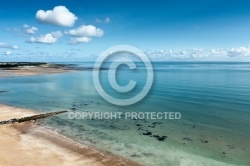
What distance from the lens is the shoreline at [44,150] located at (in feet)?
67.2

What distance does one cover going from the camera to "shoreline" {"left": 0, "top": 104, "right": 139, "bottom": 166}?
806 inches

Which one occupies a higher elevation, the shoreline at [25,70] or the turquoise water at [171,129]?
the shoreline at [25,70]

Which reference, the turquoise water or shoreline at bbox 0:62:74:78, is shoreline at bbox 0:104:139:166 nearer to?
the turquoise water

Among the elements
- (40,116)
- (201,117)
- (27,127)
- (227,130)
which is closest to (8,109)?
(40,116)

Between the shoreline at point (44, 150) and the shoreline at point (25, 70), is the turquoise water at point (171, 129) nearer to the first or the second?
the shoreline at point (44, 150)

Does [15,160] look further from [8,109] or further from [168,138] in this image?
[8,109]

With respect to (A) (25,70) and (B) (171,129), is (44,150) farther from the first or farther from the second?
(A) (25,70)

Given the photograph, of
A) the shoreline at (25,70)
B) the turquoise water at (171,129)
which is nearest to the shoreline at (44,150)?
the turquoise water at (171,129)

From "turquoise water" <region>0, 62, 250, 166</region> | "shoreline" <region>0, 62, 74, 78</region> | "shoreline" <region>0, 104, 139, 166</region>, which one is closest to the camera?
"shoreline" <region>0, 104, 139, 166</region>

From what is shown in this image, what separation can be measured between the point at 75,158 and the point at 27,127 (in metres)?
10.9

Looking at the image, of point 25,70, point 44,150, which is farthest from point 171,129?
point 25,70

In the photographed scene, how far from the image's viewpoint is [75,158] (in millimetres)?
21125

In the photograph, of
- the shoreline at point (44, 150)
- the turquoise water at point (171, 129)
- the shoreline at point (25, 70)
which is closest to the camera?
the shoreline at point (44, 150)

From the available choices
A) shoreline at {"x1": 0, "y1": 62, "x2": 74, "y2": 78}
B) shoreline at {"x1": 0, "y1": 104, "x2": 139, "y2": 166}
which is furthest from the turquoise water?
shoreline at {"x1": 0, "y1": 62, "x2": 74, "y2": 78}
